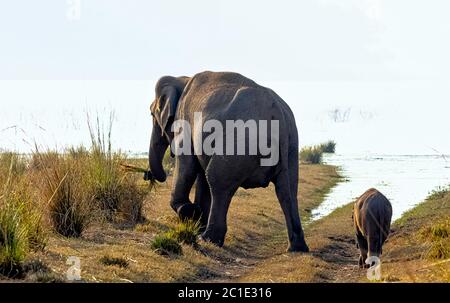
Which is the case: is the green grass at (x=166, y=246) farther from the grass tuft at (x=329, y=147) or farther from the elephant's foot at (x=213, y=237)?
the grass tuft at (x=329, y=147)

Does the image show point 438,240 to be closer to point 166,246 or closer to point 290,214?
point 290,214

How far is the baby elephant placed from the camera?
12602 mm

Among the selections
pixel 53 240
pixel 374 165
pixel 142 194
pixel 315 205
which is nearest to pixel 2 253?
pixel 53 240

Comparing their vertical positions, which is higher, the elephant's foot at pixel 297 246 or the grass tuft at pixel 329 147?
the elephant's foot at pixel 297 246

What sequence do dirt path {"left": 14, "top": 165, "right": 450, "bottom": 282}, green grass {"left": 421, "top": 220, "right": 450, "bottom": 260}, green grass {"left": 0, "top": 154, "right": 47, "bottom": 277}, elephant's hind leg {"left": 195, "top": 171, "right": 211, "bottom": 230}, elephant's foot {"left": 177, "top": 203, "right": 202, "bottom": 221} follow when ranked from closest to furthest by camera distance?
green grass {"left": 0, "top": 154, "right": 47, "bottom": 277}, dirt path {"left": 14, "top": 165, "right": 450, "bottom": 282}, green grass {"left": 421, "top": 220, "right": 450, "bottom": 260}, elephant's foot {"left": 177, "top": 203, "right": 202, "bottom": 221}, elephant's hind leg {"left": 195, "top": 171, "right": 211, "bottom": 230}

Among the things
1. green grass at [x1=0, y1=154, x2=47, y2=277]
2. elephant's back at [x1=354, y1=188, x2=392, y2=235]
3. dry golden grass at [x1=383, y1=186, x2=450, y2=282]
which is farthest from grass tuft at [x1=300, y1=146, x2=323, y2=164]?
green grass at [x1=0, y1=154, x2=47, y2=277]

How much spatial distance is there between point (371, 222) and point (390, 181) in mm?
21919

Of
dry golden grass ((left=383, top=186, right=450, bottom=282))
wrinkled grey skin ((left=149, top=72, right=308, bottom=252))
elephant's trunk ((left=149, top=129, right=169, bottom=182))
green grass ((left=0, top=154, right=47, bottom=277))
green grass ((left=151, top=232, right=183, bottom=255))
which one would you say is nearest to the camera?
green grass ((left=0, top=154, right=47, bottom=277))

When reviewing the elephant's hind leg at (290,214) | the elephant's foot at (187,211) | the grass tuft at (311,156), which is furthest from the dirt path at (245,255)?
the grass tuft at (311,156)

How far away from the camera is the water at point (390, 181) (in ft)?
82.2

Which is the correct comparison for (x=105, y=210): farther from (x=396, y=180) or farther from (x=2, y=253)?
(x=396, y=180)

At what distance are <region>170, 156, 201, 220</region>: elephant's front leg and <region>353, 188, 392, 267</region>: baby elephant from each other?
3.14 m

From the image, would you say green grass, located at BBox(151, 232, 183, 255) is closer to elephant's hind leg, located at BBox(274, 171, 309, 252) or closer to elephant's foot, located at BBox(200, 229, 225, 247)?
elephant's foot, located at BBox(200, 229, 225, 247)

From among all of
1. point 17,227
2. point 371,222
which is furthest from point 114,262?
point 371,222
